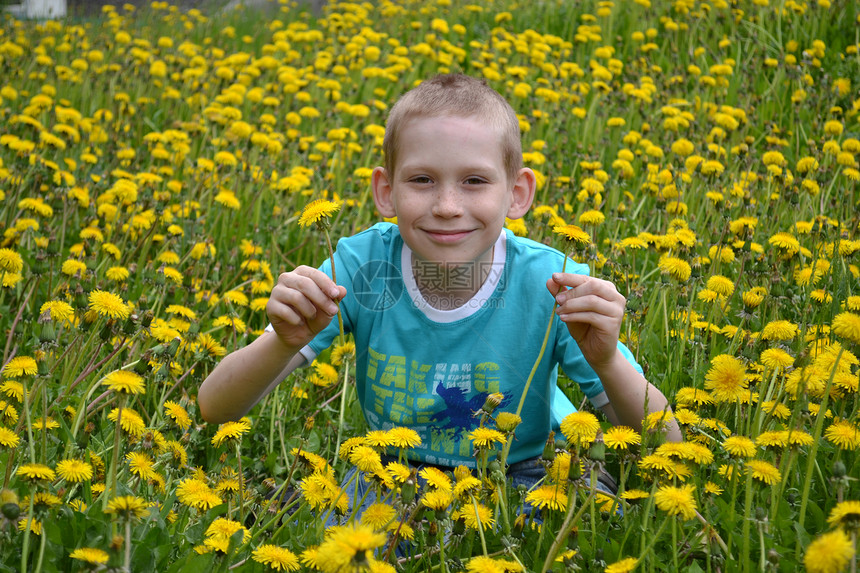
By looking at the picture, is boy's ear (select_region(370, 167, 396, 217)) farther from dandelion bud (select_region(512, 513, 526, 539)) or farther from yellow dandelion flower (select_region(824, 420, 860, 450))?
yellow dandelion flower (select_region(824, 420, 860, 450))

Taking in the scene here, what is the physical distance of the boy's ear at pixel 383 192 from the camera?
6.78ft

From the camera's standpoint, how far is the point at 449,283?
206cm

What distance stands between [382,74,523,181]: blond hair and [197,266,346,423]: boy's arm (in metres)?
0.44

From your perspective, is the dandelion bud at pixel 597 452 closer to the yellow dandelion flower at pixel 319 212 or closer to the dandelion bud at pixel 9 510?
the yellow dandelion flower at pixel 319 212

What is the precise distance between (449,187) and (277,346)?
20.0 inches

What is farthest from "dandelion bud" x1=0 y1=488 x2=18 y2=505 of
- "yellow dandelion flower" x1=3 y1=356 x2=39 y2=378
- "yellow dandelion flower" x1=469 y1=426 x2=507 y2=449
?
"yellow dandelion flower" x1=469 y1=426 x2=507 y2=449

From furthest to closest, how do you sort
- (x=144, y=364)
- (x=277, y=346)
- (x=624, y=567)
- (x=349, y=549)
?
(x=144, y=364) → (x=277, y=346) → (x=624, y=567) → (x=349, y=549)

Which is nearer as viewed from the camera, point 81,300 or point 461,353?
point 461,353

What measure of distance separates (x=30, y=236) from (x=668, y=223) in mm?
2395

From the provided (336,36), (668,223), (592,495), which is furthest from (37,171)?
(336,36)

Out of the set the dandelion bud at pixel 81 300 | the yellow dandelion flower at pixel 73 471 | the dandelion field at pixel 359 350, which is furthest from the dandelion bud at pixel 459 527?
the dandelion bud at pixel 81 300

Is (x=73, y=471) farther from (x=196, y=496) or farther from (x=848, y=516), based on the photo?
(x=848, y=516)

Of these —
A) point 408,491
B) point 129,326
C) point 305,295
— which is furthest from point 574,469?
point 129,326

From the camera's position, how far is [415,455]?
205cm
